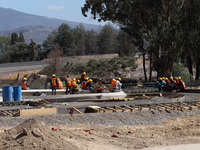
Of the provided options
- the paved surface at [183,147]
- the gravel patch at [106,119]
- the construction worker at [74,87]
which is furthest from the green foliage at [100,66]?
the paved surface at [183,147]

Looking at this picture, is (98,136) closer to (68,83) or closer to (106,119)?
(106,119)

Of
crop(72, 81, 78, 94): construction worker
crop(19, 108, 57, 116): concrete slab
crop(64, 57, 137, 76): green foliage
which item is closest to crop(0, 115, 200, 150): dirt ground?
crop(19, 108, 57, 116): concrete slab

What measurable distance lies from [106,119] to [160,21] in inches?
914

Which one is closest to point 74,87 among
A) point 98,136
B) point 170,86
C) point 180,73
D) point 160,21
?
point 170,86

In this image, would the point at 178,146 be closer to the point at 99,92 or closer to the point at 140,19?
the point at 99,92

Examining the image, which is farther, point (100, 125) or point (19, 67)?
Result: point (19, 67)

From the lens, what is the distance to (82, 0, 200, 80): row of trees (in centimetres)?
3669

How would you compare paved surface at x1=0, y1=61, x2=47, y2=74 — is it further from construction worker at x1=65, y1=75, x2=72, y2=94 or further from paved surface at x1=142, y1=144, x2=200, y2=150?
paved surface at x1=142, y1=144, x2=200, y2=150

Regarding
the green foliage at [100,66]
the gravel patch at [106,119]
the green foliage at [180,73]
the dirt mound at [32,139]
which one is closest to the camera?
the dirt mound at [32,139]

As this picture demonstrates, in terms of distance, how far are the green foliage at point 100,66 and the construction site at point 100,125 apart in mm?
29038

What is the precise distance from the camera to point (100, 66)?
54156mm

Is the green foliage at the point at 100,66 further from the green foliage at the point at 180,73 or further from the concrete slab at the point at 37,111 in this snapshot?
the concrete slab at the point at 37,111

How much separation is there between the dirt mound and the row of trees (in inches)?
1079

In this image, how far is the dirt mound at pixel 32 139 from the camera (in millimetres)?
10273
